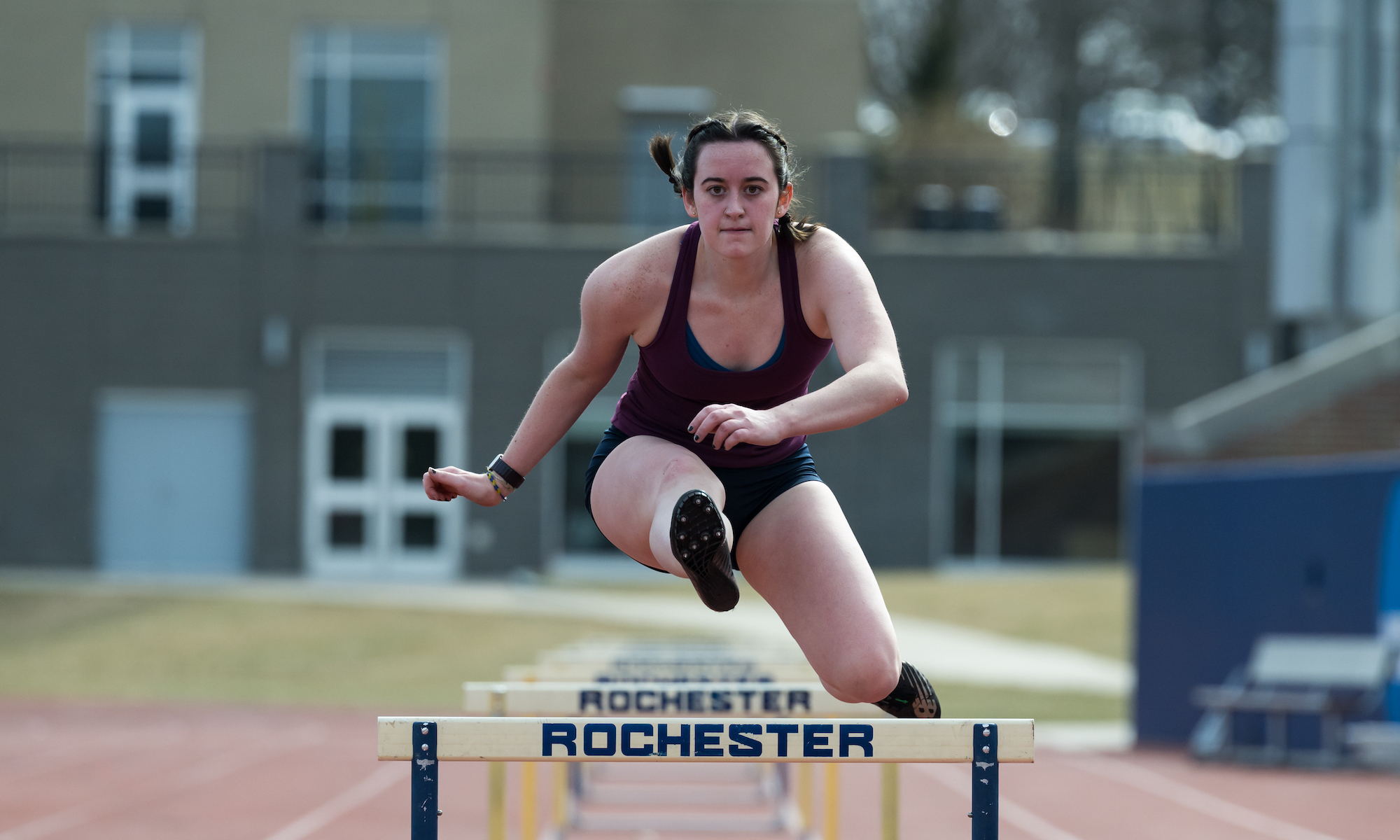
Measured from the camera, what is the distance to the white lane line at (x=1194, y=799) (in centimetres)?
865

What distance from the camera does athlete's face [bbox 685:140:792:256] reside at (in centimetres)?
382

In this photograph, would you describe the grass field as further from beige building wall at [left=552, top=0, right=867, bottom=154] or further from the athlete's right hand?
the athlete's right hand

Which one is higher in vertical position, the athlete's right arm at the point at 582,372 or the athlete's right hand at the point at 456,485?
the athlete's right arm at the point at 582,372

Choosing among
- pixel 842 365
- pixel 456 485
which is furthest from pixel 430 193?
pixel 842 365

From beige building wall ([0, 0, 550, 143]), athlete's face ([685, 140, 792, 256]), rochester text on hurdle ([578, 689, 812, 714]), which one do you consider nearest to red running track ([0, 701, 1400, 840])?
rochester text on hurdle ([578, 689, 812, 714])

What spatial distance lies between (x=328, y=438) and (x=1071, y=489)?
10.7 m

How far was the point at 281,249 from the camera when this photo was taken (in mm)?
22922

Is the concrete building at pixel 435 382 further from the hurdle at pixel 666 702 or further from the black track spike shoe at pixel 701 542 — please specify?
the black track spike shoe at pixel 701 542

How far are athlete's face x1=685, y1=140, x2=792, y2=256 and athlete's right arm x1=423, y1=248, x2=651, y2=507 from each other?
266 millimetres

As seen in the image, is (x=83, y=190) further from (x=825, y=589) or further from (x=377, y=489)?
(x=825, y=589)

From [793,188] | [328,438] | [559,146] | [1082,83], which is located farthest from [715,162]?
[1082,83]

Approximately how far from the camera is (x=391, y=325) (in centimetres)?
2291

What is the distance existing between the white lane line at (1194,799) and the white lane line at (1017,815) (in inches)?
37.9

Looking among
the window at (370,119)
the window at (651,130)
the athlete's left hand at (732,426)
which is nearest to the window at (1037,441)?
the window at (651,130)
